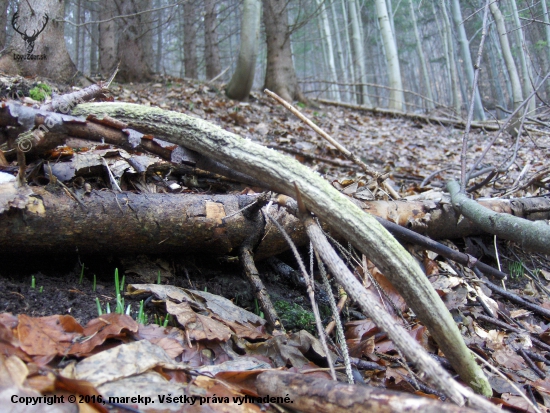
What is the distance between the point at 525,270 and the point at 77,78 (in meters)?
6.58

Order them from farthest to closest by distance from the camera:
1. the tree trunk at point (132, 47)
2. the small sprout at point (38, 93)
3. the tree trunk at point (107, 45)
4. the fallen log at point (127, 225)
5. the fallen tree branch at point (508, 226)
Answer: the tree trunk at point (107, 45) → the tree trunk at point (132, 47) → the small sprout at point (38, 93) → the fallen tree branch at point (508, 226) → the fallen log at point (127, 225)

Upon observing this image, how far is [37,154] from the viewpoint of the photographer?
6.89ft

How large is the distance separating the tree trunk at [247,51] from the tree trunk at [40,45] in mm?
3158

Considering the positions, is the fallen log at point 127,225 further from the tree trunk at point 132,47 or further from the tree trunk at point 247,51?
the tree trunk at point 132,47

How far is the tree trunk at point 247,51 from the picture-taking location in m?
7.23

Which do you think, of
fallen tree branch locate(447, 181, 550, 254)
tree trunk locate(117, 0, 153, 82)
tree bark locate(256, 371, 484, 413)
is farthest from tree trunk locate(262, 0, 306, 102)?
tree bark locate(256, 371, 484, 413)

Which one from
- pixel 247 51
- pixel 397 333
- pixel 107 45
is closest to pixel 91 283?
pixel 397 333

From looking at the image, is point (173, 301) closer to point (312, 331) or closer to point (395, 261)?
point (312, 331)

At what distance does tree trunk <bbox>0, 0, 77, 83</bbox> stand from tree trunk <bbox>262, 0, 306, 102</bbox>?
15.4 feet

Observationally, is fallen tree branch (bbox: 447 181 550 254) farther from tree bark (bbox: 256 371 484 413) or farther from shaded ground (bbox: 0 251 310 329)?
tree bark (bbox: 256 371 484 413)

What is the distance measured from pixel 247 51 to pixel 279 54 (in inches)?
80.0

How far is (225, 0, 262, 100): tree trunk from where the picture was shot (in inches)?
285

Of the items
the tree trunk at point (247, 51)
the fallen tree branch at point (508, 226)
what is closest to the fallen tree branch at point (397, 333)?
the fallen tree branch at point (508, 226)

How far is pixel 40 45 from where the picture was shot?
5.51 m
